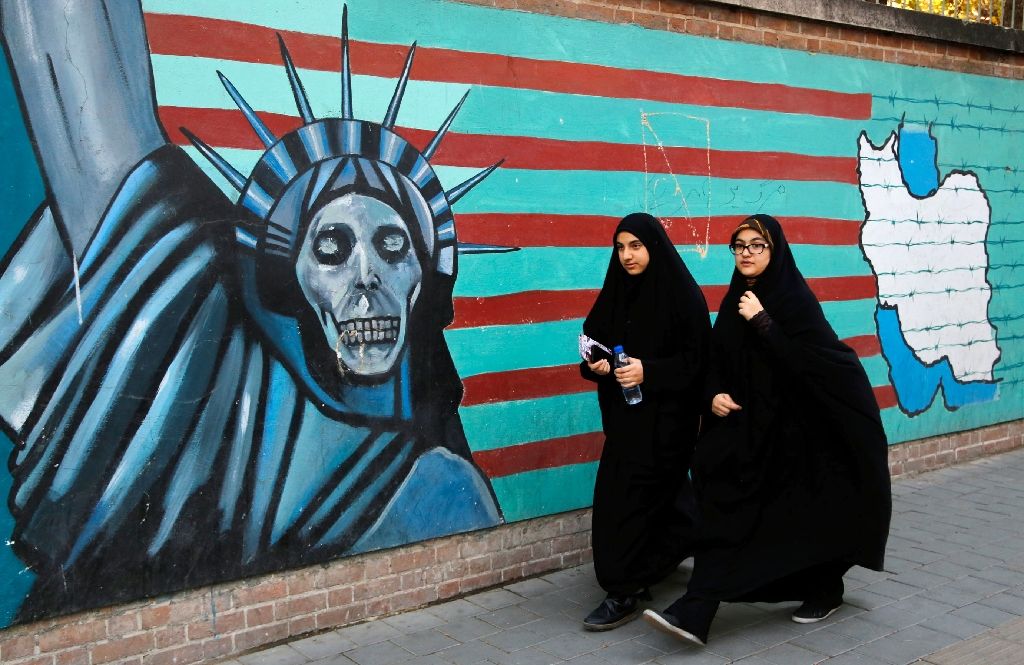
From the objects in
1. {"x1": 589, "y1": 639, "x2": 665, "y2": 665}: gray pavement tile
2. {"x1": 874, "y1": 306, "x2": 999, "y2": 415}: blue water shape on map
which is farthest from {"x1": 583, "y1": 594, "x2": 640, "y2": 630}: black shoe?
{"x1": 874, "y1": 306, "x2": 999, "y2": 415}: blue water shape on map

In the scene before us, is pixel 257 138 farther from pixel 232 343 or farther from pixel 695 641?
pixel 695 641

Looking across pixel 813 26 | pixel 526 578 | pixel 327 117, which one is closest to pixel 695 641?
pixel 526 578

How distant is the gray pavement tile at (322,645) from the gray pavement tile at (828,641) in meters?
1.95

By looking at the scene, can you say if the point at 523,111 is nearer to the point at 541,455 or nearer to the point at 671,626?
the point at 541,455

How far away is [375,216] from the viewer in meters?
4.61

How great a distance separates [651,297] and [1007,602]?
7.45 feet

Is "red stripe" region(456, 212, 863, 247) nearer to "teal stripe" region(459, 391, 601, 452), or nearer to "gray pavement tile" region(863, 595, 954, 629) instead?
"teal stripe" region(459, 391, 601, 452)

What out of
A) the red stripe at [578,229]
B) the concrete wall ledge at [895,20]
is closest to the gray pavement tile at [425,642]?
the red stripe at [578,229]

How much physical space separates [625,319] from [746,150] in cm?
210

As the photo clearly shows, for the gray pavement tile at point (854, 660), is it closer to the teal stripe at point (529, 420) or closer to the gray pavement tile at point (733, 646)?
the gray pavement tile at point (733, 646)

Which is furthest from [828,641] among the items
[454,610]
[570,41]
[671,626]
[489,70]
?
[570,41]

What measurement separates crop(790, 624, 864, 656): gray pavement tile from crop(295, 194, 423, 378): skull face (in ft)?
7.26

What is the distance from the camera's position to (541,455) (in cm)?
527

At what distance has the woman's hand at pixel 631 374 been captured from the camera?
14.7 feet
